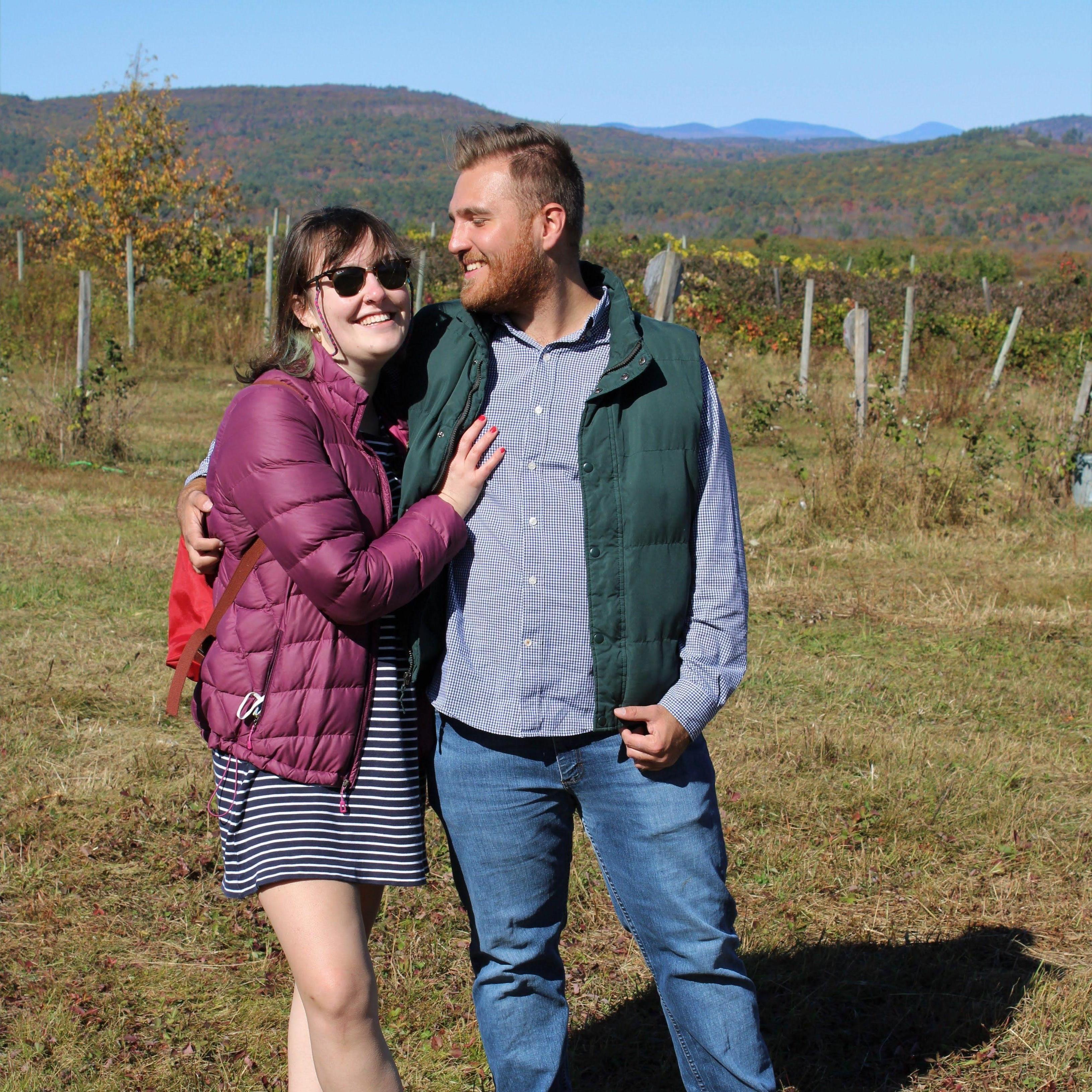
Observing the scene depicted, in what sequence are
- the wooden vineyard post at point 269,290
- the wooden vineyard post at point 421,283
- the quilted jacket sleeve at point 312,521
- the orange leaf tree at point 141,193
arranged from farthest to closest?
the orange leaf tree at point 141,193 → the wooden vineyard post at point 421,283 → the wooden vineyard post at point 269,290 → the quilted jacket sleeve at point 312,521

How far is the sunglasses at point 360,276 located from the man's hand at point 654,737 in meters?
0.89

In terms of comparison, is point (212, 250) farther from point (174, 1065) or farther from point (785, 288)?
point (174, 1065)

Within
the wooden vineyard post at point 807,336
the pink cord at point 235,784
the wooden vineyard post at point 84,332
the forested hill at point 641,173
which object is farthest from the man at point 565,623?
the forested hill at point 641,173

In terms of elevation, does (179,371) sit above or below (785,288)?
below

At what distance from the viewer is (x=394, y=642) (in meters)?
2.07

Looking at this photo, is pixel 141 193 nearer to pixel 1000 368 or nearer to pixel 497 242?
pixel 1000 368

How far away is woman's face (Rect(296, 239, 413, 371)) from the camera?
6.61ft

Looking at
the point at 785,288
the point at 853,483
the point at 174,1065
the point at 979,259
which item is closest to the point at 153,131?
the point at 785,288

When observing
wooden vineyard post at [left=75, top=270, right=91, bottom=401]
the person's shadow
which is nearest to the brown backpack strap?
the person's shadow

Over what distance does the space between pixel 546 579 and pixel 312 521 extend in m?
0.46

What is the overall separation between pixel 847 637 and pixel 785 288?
2338 centimetres

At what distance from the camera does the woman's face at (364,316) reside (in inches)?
79.4

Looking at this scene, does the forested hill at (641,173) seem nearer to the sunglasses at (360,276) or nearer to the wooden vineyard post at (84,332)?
the wooden vineyard post at (84,332)

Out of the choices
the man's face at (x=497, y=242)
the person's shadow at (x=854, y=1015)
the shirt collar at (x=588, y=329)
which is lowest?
the person's shadow at (x=854, y=1015)
